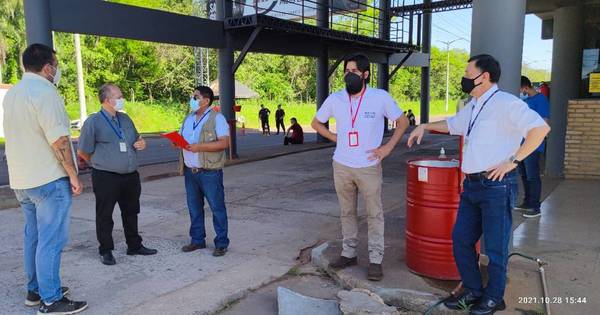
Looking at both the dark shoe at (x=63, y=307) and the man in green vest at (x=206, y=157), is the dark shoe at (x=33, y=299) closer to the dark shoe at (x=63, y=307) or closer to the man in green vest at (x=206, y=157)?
the dark shoe at (x=63, y=307)

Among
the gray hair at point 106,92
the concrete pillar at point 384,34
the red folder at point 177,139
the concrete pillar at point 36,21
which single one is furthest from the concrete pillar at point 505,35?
the concrete pillar at point 384,34

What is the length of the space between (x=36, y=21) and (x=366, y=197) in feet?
24.1

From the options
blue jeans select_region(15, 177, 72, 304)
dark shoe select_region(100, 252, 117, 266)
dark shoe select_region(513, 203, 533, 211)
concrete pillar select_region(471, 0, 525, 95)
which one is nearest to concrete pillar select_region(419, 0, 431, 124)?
dark shoe select_region(513, 203, 533, 211)

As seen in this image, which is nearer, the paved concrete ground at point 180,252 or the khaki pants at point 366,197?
the khaki pants at point 366,197

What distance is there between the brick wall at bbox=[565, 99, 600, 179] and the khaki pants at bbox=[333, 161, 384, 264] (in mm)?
6137

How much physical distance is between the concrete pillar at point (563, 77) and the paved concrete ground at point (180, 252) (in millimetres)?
2952

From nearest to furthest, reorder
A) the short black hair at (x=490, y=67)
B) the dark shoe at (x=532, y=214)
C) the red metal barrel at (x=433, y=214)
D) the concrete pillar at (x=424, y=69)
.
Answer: the short black hair at (x=490, y=67)
the red metal barrel at (x=433, y=214)
the dark shoe at (x=532, y=214)
the concrete pillar at (x=424, y=69)

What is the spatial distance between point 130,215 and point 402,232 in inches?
123

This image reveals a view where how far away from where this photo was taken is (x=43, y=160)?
3.72 m

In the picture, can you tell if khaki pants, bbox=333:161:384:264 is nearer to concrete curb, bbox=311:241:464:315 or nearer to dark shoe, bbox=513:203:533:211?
concrete curb, bbox=311:241:464:315

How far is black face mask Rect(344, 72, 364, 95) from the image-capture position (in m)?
4.06

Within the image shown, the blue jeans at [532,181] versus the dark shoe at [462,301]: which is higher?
the blue jeans at [532,181]

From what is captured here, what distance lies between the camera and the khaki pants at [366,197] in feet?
13.6

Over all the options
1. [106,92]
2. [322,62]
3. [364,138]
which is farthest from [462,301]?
[322,62]
